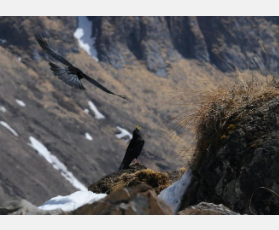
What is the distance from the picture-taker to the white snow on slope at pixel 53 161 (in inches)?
6747

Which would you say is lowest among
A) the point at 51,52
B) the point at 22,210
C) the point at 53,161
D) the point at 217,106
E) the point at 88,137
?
the point at 53,161

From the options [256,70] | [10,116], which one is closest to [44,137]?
[10,116]

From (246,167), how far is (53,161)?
17287cm

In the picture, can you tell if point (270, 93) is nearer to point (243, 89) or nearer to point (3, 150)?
point (243, 89)

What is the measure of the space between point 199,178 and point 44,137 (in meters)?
179

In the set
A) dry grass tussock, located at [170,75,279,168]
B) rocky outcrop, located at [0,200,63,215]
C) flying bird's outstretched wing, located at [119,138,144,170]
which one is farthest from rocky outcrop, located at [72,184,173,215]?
flying bird's outstretched wing, located at [119,138,144,170]

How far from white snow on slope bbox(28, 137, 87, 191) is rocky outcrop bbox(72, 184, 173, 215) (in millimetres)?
163925

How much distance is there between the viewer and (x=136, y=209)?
19.8 ft

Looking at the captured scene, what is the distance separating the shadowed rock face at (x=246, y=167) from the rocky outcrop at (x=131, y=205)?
2230 millimetres

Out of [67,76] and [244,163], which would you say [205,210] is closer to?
[244,163]

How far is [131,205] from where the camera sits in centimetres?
606

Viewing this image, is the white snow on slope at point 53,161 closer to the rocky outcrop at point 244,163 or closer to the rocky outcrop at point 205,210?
the rocky outcrop at point 244,163

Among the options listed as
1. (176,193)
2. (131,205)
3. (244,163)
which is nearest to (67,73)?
(176,193)

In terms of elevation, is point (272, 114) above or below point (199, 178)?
above
